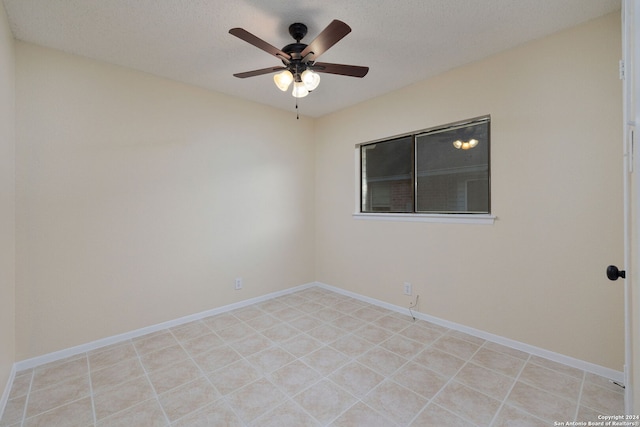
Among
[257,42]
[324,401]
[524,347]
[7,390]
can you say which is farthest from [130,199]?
[524,347]

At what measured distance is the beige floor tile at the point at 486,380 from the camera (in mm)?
1843

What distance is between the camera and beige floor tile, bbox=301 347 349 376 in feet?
6.95

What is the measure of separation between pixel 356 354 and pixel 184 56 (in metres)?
2.95

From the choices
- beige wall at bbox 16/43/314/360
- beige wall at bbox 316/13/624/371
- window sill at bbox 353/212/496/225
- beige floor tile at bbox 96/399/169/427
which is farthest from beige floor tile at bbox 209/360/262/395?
window sill at bbox 353/212/496/225

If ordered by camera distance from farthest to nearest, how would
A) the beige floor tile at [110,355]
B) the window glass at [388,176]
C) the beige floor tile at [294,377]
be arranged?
the window glass at [388,176] < the beige floor tile at [110,355] < the beige floor tile at [294,377]

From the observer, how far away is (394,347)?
7.98ft

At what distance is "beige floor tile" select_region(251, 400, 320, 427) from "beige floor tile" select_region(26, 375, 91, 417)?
49.0 inches

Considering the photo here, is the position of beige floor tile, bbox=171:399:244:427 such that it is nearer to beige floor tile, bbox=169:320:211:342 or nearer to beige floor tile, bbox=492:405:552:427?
beige floor tile, bbox=169:320:211:342

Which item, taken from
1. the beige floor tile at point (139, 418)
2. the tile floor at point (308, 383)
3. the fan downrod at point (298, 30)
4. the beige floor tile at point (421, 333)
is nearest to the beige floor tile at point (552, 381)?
the tile floor at point (308, 383)

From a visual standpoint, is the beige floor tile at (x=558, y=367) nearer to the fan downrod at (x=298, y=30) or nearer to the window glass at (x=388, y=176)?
the window glass at (x=388, y=176)

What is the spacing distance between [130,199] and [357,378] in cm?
252

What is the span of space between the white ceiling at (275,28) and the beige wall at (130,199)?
346mm

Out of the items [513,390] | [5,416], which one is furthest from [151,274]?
[513,390]

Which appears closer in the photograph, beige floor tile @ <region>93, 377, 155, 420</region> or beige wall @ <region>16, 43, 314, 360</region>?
beige floor tile @ <region>93, 377, 155, 420</region>
